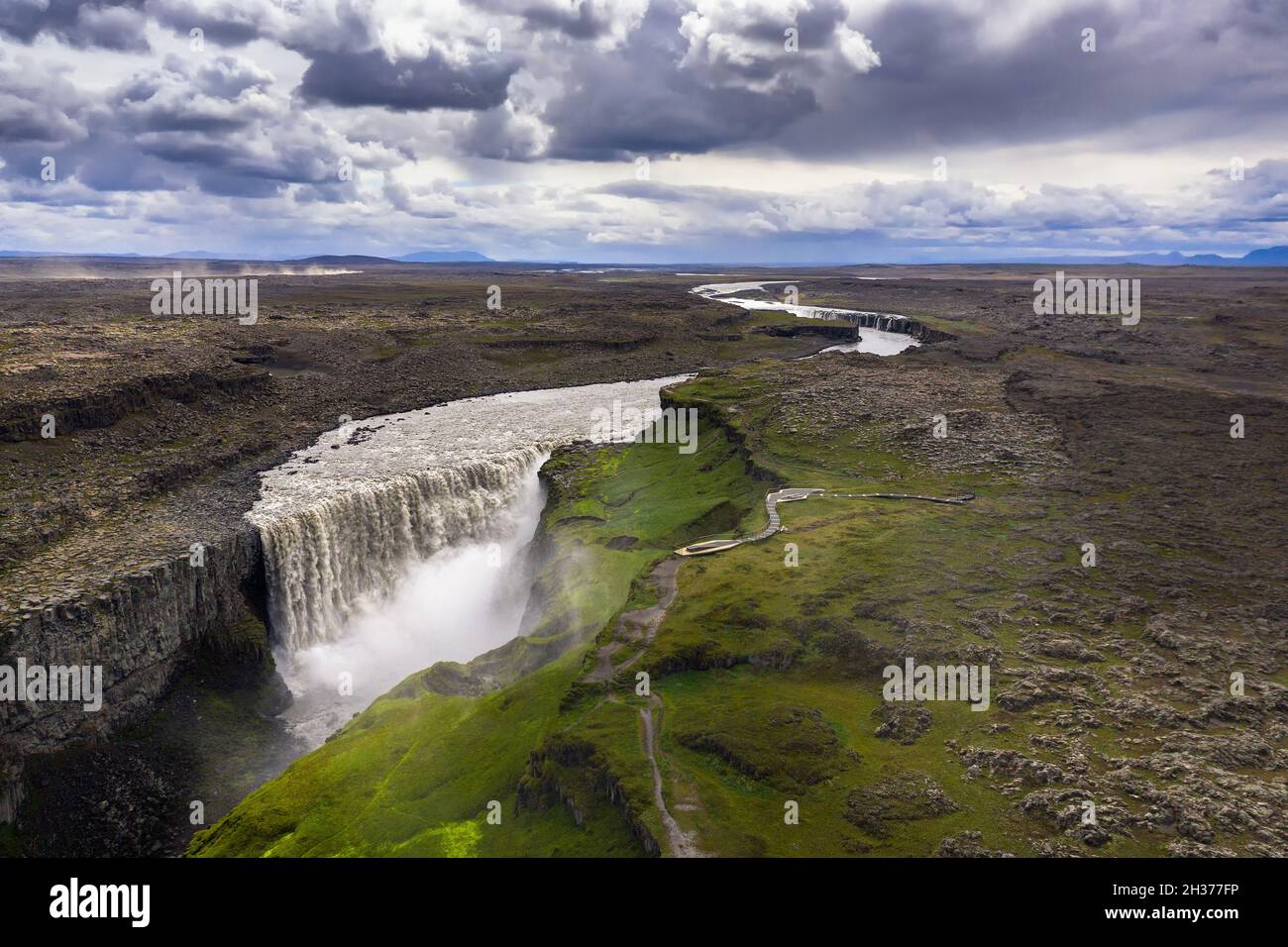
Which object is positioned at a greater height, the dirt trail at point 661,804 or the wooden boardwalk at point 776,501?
the wooden boardwalk at point 776,501

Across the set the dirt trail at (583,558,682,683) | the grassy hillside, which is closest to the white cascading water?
the grassy hillside

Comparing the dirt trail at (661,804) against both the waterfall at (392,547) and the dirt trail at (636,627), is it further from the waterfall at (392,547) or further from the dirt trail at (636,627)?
the waterfall at (392,547)

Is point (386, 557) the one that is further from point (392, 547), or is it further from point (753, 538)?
point (753, 538)

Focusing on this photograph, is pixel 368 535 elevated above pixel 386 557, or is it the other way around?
pixel 368 535

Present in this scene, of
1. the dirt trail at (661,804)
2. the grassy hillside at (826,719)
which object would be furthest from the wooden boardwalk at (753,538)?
the dirt trail at (661,804)

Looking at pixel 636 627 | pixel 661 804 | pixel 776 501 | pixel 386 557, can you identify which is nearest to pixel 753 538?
pixel 776 501

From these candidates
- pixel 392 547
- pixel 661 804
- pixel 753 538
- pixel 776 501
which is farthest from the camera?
pixel 392 547

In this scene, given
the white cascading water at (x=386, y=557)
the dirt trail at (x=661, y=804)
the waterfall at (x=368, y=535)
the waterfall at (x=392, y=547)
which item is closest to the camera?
the dirt trail at (x=661, y=804)
